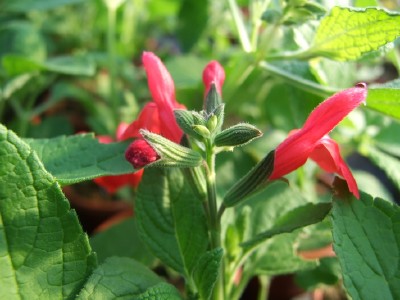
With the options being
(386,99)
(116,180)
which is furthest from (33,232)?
(386,99)

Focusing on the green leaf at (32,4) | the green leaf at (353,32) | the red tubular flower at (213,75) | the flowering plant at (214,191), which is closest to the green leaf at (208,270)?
the flowering plant at (214,191)

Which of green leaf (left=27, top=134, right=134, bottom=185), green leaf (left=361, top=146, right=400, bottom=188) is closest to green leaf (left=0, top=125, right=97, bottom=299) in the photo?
green leaf (left=27, top=134, right=134, bottom=185)

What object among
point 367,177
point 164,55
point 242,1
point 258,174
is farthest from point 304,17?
point 164,55

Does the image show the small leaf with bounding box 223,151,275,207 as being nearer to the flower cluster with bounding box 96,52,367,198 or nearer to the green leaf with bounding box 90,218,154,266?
the flower cluster with bounding box 96,52,367,198

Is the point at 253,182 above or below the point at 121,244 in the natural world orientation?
above

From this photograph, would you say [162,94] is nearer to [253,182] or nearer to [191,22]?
[253,182]

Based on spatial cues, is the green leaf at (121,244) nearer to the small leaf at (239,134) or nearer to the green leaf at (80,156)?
the green leaf at (80,156)

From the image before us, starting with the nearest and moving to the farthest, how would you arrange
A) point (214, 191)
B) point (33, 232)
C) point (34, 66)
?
point (33, 232)
point (214, 191)
point (34, 66)
